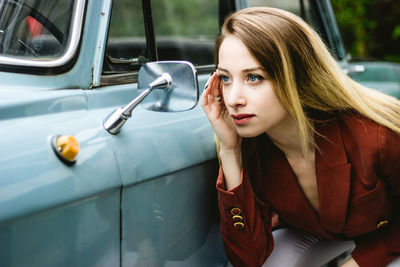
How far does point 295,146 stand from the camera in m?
1.68

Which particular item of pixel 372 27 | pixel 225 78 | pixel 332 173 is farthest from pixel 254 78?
pixel 372 27

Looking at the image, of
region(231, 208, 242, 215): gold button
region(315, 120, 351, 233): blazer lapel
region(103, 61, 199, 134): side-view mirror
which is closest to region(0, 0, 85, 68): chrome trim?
region(103, 61, 199, 134): side-view mirror

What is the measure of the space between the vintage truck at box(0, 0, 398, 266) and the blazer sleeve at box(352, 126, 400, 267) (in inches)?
21.4

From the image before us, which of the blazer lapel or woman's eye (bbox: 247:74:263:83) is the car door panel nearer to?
woman's eye (bbox: 247:74:263:83)

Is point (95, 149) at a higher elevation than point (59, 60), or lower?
lower

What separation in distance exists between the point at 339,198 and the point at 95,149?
0.87 metres

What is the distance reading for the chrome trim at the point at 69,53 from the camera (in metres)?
1.37

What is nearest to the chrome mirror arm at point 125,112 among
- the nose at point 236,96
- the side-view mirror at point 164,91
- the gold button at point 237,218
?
the side-view mirror at point 164,91

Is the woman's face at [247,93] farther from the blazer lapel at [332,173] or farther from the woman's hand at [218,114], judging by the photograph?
the blazer lapel at [332,173]

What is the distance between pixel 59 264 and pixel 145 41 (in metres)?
0.96

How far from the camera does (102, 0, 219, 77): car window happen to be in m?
1.65

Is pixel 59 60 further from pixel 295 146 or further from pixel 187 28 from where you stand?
A: pixel 187 28

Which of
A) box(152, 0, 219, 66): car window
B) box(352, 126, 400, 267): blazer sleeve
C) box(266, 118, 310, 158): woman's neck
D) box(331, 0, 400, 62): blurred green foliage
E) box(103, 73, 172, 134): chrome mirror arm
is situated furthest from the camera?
box(331, 0, 400, 62): blurred green foliage

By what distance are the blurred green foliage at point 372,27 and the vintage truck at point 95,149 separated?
8.17m
